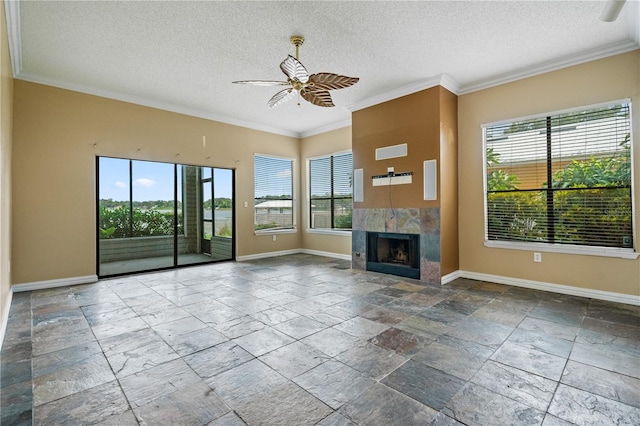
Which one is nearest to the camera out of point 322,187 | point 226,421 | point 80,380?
point 226,421

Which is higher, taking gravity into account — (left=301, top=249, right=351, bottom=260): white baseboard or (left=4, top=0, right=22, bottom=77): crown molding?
(left=4, top=0, right=22, bottom=77): crown molding

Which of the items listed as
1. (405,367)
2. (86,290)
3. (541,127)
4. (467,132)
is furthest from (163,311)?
(541,127)

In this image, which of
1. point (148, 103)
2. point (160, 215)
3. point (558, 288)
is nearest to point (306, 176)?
point (160, 215)

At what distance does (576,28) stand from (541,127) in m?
1.35

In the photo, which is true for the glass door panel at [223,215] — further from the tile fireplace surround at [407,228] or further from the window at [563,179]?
the window at [563,179]

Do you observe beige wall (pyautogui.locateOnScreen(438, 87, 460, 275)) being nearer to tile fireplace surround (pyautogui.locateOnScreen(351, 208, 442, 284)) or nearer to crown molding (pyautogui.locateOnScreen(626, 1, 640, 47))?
tile fireplace surround (pyautogui.locateOnScreen(351, 208, 442, 284))

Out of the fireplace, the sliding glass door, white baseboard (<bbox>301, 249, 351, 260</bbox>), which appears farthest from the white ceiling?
white baseboard (<bbox>301, 249, 351, 260</bbox>)

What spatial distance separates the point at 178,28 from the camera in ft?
11.4

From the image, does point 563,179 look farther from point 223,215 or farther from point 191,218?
point 191,218

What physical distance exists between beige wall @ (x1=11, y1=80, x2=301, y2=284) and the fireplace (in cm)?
416

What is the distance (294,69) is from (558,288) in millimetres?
4558

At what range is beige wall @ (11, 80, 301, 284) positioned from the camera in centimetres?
454

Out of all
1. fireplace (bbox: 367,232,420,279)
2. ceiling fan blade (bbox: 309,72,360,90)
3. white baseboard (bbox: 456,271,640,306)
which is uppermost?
ceiling fan blade (bbox: 309,72,360,90)

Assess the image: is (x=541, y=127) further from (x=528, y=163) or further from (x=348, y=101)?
(x=348, y=101)
